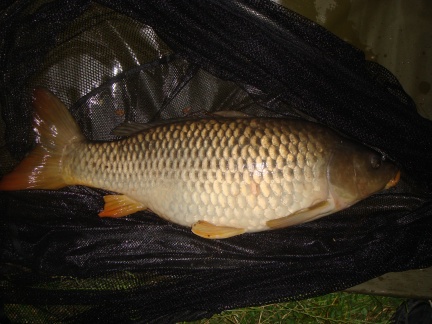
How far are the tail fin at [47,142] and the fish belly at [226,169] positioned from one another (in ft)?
0.85

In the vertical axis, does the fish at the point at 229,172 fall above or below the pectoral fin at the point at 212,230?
above

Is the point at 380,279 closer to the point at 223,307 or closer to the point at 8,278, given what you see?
the point at 223,307

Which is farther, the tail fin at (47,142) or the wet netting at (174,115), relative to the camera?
the tail fin at (47,142)

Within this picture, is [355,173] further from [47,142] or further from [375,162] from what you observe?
[47,142]

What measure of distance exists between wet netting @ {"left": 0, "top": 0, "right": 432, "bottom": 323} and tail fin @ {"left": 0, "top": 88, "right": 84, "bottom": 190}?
9cm

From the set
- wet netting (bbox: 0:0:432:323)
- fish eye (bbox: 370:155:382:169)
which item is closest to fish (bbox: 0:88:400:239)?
fish eye (bbox: 370:155:382:169)

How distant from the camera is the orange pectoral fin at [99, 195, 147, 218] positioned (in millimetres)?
1579

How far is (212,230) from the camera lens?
1.48 meters

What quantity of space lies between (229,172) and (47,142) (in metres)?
0.82

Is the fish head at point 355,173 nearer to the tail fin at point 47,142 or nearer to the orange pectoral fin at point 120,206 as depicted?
the orange pectoral fin at point 120,206

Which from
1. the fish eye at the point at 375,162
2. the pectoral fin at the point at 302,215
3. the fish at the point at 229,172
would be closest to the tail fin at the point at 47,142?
the fish at the point at 229,172

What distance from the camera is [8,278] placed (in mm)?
1575

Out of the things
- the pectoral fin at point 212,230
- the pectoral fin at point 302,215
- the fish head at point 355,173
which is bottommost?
the pectoral fin at point 212,230

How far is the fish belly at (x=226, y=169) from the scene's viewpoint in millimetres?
1422
